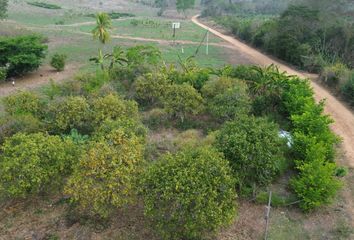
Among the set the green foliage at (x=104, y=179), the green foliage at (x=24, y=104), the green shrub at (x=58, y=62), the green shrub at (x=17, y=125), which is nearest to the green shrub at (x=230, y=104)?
the green foliage at (x=104, y=179)

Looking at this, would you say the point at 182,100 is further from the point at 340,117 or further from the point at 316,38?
the point at 316,38

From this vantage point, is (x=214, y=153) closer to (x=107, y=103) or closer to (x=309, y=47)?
(x=107, y=103)

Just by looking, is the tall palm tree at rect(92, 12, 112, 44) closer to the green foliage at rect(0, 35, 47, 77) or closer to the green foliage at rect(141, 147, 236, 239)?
the green foliage at rect(0, 35, 47, 77)

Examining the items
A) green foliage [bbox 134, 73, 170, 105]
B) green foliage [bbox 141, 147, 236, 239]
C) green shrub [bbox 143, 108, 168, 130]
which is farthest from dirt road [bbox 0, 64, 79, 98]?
green foliage [bbox 141, 147, 236, 239]

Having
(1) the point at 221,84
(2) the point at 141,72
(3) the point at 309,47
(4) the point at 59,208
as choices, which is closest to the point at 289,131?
(1) the point at 221,84

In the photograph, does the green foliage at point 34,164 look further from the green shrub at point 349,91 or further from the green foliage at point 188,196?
the green shrub at point 349,91
